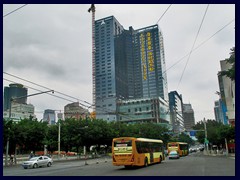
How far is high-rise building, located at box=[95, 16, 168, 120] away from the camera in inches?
6201

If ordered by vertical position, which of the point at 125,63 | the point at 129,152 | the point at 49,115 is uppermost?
the point at 125,63

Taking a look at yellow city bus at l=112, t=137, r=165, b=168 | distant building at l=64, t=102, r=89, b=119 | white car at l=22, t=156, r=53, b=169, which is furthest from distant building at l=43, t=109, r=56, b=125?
yellow city bus at l=112, t=137, r=165, b=168

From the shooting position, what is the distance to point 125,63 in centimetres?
17412

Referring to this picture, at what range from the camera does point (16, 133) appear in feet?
121

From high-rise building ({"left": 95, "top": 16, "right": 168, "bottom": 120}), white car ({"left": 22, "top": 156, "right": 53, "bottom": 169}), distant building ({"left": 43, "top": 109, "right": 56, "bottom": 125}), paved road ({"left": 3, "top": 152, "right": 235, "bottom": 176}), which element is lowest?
white car ({"left": 22, "top": 156, "right": 53, "bottom": 169})

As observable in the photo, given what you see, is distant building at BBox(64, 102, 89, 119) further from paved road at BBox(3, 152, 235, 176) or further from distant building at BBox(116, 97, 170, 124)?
distant building at BBox(116, 97, 170, 124)

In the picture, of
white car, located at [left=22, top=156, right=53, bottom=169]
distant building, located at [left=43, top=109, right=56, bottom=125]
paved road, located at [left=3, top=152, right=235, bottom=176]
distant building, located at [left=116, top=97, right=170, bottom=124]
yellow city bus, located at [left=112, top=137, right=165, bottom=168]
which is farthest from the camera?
distant building, located at [left=116, top=97, right=170, bottom=124]

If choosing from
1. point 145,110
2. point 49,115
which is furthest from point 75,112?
point 145,110

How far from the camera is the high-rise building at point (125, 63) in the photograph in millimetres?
157500

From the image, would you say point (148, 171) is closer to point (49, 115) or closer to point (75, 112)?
point (75, 112)

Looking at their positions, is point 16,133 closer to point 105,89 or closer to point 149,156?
point 149,156

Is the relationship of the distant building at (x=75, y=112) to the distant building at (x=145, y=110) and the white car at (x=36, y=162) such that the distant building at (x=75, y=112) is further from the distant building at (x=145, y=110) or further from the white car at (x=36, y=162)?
the distant building at (x=145, y=110)

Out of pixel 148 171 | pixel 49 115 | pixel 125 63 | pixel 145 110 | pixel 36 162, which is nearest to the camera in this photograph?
pixel 148 171
